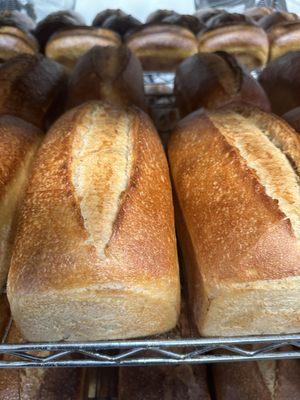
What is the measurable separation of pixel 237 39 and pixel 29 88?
85cm

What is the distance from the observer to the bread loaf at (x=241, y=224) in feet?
2.21

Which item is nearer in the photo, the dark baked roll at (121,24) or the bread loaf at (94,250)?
the bread loaf at (94,250)

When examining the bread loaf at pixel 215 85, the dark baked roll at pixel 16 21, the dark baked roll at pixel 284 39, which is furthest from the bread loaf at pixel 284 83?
the dark baked roll at pixel 16 21

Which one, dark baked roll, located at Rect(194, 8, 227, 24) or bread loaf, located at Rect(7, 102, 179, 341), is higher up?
dark baked roll, located at Rect(194, 8, 227, 24)

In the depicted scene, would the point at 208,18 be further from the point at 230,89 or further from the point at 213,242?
the point at 213,242

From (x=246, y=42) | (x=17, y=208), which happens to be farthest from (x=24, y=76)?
(x=246, y=42)

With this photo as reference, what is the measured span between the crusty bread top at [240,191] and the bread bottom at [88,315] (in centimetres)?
13

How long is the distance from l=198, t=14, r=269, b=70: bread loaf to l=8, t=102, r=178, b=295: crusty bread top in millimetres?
815

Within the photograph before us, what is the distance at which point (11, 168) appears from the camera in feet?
3.05

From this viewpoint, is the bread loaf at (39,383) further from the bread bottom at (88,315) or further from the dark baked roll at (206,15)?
the dark baked roll at (206,15)

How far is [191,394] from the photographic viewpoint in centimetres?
88

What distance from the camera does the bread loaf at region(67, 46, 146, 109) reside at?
1.22m

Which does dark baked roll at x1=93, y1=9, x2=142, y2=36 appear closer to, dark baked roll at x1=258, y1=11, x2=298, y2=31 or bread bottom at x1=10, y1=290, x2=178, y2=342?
dark baked roll at x1=258, y1=11, x2=298, y2=31

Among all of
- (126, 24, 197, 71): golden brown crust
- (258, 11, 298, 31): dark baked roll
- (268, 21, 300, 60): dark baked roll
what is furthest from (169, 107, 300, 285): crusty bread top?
(258, 11, 298, 31): dark baked roll
